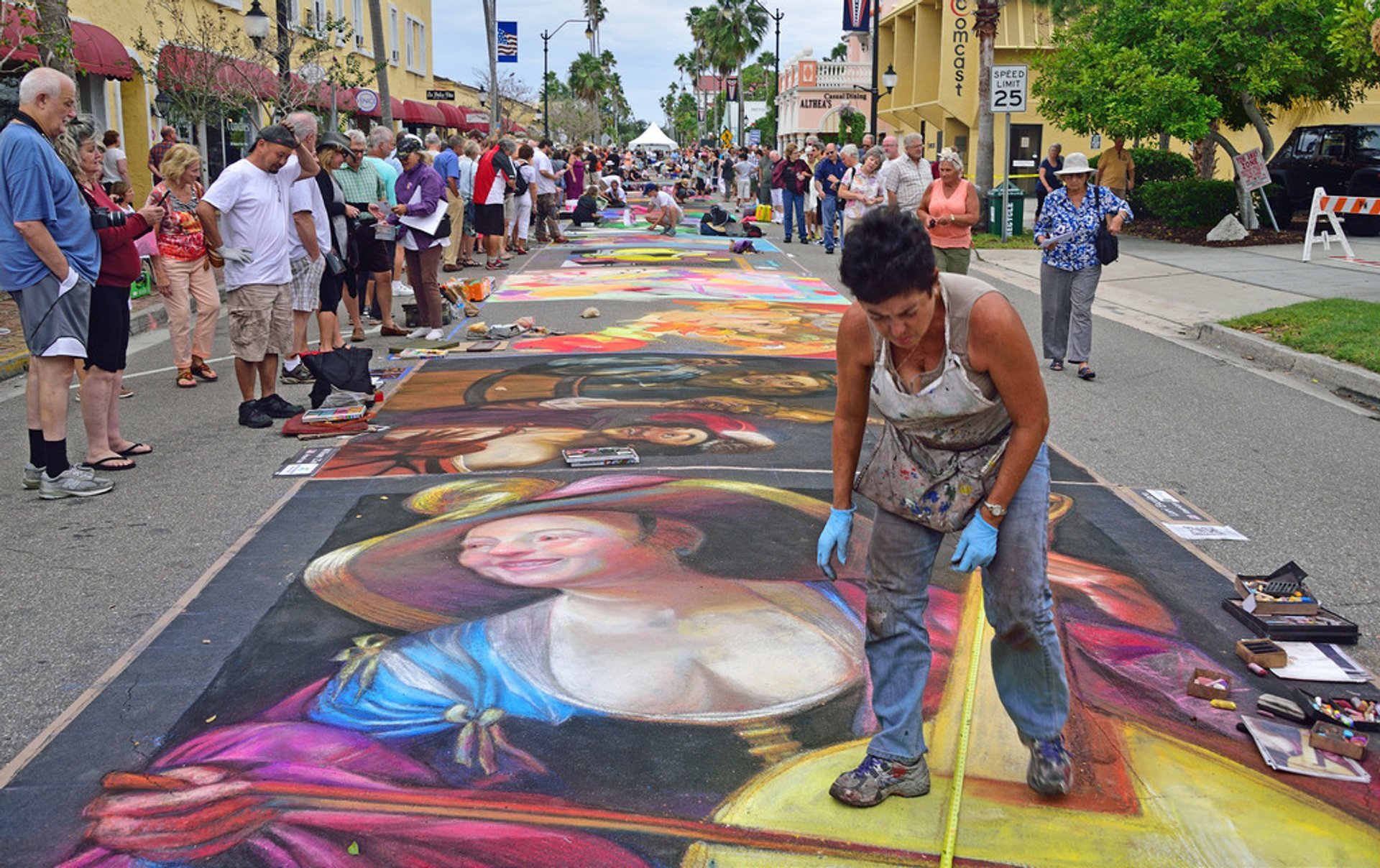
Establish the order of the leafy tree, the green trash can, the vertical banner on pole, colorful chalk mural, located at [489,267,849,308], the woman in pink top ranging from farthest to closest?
1. the vertical banner on pole
2. the green trash can
3. the leafy tree
4. colorful chalk mural, located at [489,267,849,308]
5. the woman in pink top

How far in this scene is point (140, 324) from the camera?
41.5 feet

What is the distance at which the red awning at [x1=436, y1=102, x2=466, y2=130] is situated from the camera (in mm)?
42500

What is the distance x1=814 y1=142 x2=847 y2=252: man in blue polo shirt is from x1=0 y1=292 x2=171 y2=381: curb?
11.9m

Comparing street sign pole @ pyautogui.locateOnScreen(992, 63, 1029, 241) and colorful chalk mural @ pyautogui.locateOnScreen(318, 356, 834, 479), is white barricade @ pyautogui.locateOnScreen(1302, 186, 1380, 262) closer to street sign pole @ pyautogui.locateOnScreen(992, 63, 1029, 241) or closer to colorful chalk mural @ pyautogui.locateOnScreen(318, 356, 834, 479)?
street sign pole @ pyautogui.locateOnScreen(992, 63, 1029, 241)

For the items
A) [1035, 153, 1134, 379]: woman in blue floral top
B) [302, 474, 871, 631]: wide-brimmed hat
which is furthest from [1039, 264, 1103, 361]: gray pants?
[302, 474, 871, 631]: wide-brimmed hat

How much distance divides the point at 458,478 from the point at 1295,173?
67.7 feet

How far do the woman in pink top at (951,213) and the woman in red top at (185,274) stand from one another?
6.13 metres

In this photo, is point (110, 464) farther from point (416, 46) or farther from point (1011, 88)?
point (416, 46)

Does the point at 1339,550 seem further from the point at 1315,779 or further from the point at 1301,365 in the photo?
the point at 1301,365

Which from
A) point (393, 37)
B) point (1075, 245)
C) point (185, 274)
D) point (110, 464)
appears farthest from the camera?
point (393, 37)

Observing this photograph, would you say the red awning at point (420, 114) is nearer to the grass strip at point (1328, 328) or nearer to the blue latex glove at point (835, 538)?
the grass strip at point (1328, 328)

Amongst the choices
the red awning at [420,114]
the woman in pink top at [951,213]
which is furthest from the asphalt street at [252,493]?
the red awning at [420,114]

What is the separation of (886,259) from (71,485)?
5.30 meters

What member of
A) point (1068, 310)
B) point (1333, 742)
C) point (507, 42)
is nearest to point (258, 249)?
point (1068, 310)
